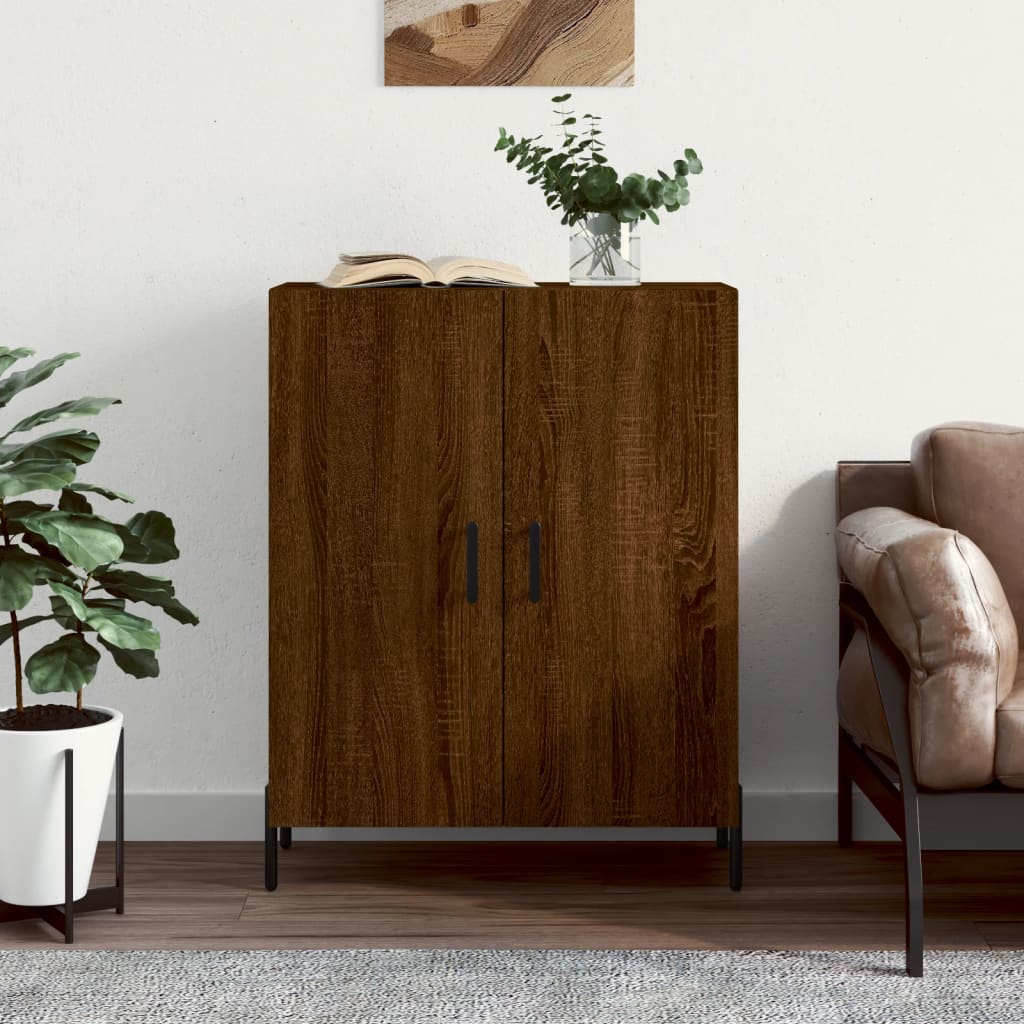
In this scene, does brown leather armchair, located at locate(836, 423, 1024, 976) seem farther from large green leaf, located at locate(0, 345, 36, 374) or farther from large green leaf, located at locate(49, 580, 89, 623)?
large green leaf, located at locate(0, 345, 36, 374)

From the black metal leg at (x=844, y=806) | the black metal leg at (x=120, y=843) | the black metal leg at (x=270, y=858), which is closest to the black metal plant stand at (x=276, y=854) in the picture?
the black metal leg at (x=270, y=858)

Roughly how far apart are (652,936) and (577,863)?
0.41 metres

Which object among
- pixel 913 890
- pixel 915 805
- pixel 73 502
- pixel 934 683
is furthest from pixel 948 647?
pixel 73 502

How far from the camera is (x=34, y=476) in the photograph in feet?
6.53

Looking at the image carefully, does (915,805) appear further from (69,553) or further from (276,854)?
(69,553)

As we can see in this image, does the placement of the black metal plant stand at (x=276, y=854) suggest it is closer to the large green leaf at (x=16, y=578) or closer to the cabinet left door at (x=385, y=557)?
the cabinet left door at (x=385, y=557)

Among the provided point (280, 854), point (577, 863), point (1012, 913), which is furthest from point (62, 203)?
point (1012, 913)

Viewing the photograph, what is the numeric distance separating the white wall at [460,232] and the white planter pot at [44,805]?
56cm

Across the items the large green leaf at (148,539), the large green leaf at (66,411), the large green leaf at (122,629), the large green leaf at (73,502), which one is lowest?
the large green leaf at (122,629)

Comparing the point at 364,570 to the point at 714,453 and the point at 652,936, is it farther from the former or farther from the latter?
the point at 652,936

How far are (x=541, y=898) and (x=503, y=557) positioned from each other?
0.66m

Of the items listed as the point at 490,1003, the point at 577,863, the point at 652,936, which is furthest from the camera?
the point at 577,863

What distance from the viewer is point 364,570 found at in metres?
2.31

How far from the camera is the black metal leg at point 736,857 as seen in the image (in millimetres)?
2352
